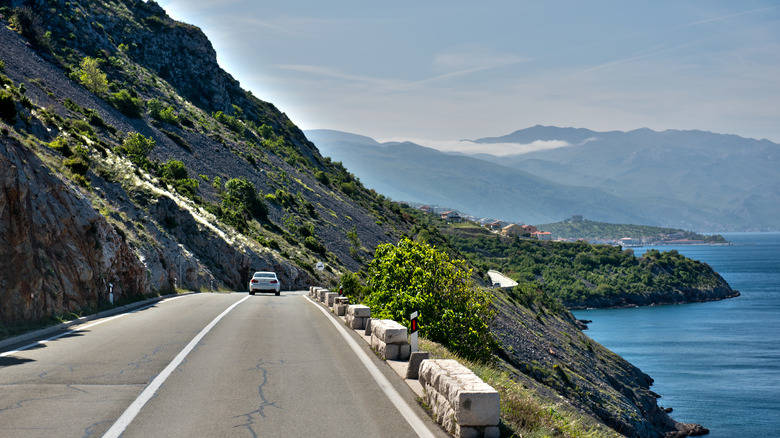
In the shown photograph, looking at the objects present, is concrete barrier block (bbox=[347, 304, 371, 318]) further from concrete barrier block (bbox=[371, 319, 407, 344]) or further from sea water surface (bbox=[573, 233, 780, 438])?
sea water surface (bbox=[573, 233, 780, 438])

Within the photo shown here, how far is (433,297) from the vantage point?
667 inches

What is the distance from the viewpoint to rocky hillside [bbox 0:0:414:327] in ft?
60.5

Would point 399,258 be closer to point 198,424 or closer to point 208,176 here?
point 198,424

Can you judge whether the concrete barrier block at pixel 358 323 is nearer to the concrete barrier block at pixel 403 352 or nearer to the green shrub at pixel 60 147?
the concrete barrier block at pixel 403 352

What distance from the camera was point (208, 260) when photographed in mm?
48938

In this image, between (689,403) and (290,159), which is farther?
(290,159)

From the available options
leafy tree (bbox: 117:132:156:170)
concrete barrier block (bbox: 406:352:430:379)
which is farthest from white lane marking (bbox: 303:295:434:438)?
→ leafy tree (bbox: 117:132:156:170)

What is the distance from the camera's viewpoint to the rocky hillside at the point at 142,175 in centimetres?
1844

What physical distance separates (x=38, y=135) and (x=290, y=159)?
220 ft

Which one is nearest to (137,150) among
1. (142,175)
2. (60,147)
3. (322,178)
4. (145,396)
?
(142,175)

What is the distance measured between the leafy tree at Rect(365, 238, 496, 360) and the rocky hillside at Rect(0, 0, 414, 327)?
8.76m

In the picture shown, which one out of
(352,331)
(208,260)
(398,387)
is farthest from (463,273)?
(208,260)

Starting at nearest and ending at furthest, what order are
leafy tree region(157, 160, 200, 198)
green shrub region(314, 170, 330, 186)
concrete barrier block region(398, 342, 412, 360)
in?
1. concrete barrier block region(398, 342, 412, 360)
2. leafy tree region(157, 160, 200, 198)
3. green shrub region(314, 170, 330, 186)

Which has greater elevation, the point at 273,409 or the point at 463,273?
the point at 463,273
